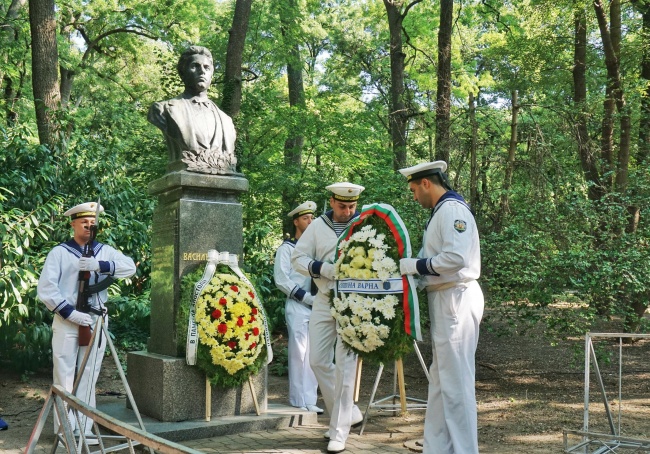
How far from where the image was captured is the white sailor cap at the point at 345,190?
6.88 meters

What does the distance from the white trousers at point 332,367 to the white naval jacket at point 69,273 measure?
6.69 feet

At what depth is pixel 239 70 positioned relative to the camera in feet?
50.9

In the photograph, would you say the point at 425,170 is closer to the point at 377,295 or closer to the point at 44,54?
the point at 377,295

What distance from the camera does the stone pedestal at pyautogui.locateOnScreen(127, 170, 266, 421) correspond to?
22.8 feet

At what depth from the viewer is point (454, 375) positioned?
5.29 metres

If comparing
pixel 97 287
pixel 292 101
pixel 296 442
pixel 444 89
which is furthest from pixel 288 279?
pixel 292 101

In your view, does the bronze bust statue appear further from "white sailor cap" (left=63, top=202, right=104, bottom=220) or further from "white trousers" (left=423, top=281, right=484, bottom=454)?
"white trousers" (left=423, top=281, right=484, bottom=454)

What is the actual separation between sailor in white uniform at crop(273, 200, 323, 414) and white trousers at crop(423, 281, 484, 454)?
266cm

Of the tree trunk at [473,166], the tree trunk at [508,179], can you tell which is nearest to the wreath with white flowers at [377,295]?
the tree trunk at [508,179]

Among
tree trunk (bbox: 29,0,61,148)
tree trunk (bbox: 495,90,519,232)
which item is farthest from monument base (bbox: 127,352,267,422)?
tree trunk (bbox: 29,0,61,148)

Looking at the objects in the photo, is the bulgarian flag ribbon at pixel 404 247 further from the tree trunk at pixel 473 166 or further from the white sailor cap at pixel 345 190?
the tree trunk at pixel 473 166

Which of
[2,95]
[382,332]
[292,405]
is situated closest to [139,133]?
[2,95]

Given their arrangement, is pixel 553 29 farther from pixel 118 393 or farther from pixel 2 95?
pixel 2 95

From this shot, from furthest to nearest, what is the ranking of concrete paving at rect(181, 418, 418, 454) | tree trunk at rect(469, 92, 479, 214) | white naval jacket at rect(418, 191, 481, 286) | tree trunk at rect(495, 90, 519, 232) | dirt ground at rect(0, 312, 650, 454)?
1. tree trunk at rect(469, 92, 479, 214)
2. tree trunk at rect(495, 90, 519, 232)
3. dirt ground at rect(0, 312, 650, 454)
4. concrete paving at rect(181, 418, 418, 454)
5. white naval jacket at rect(418, 191, 481, 286)
